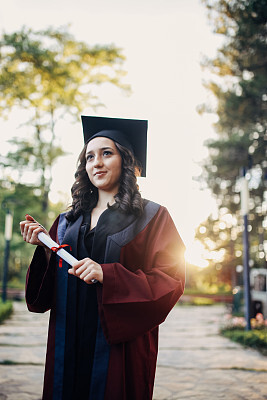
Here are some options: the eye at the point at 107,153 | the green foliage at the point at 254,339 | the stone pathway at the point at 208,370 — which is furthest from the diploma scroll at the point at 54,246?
the green foliage at the point at 254,339

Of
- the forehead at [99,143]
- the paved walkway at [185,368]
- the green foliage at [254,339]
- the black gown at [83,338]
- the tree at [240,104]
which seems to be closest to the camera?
the black gown at [83,338]

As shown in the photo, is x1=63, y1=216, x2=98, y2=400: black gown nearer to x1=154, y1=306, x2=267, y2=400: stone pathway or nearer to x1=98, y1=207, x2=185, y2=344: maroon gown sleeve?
x1=98, y1=207, x2=185, y2=344: maroon gown sleeve

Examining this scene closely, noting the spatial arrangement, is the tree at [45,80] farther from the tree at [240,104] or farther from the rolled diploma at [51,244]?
the rolled diploma at [51,244]

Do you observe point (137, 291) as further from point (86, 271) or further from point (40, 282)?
point (40, 282)

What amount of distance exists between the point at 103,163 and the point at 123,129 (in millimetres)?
265

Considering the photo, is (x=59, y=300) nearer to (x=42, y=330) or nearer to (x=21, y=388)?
(x=21, y=388)

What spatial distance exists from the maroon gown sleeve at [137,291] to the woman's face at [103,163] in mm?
348

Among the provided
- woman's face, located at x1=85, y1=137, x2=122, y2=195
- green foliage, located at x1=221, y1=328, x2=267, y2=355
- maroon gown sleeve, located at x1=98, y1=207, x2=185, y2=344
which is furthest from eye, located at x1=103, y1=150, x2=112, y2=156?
green foliage, located at x1=221, y1=328, x2=267, y2=355

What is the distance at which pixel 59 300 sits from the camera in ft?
6.52

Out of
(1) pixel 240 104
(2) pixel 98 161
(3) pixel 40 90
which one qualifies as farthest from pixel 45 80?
(2) pixel 98 161

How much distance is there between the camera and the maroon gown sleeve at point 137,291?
176 cm

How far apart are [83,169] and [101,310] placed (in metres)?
0.83

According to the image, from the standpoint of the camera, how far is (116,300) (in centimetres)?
176

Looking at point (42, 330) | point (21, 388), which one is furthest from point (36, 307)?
point (42, 330)
